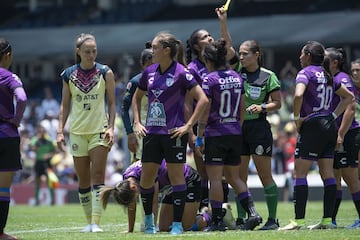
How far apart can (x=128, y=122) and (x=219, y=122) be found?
1.21 m

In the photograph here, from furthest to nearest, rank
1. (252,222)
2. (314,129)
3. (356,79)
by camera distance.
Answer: (356,79) → (252,222) → (314,129)

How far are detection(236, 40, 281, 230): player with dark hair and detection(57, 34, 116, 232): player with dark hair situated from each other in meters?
1.73

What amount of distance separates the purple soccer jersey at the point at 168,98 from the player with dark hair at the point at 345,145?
7.14 ft

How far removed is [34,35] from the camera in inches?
1641

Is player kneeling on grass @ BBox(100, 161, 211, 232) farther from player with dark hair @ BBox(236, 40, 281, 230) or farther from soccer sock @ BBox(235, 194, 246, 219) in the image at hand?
player with dark hair @ BBox(236, 40, 281, 230)

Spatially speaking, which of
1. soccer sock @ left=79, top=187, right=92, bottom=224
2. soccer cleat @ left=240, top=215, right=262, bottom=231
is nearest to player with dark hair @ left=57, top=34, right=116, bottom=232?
soccer sock @ left=79, top=187, right=92, bottom=224

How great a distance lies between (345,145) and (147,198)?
2945 millimetres

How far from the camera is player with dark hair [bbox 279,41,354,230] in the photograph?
41.5ft

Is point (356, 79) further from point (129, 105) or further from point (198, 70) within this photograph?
point (129, 105)

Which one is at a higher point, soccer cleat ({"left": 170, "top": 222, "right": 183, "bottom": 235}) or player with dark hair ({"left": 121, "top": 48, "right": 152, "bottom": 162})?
player with dark hair ({"left": 121, "top": 48, "right": 152, "bottom": 162})

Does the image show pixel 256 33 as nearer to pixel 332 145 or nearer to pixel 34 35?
pixel 34 35

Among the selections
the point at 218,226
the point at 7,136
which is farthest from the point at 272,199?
the point at 7,136

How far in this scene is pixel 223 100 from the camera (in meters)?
12.6

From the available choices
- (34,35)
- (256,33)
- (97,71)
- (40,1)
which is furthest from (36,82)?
(97,71)
